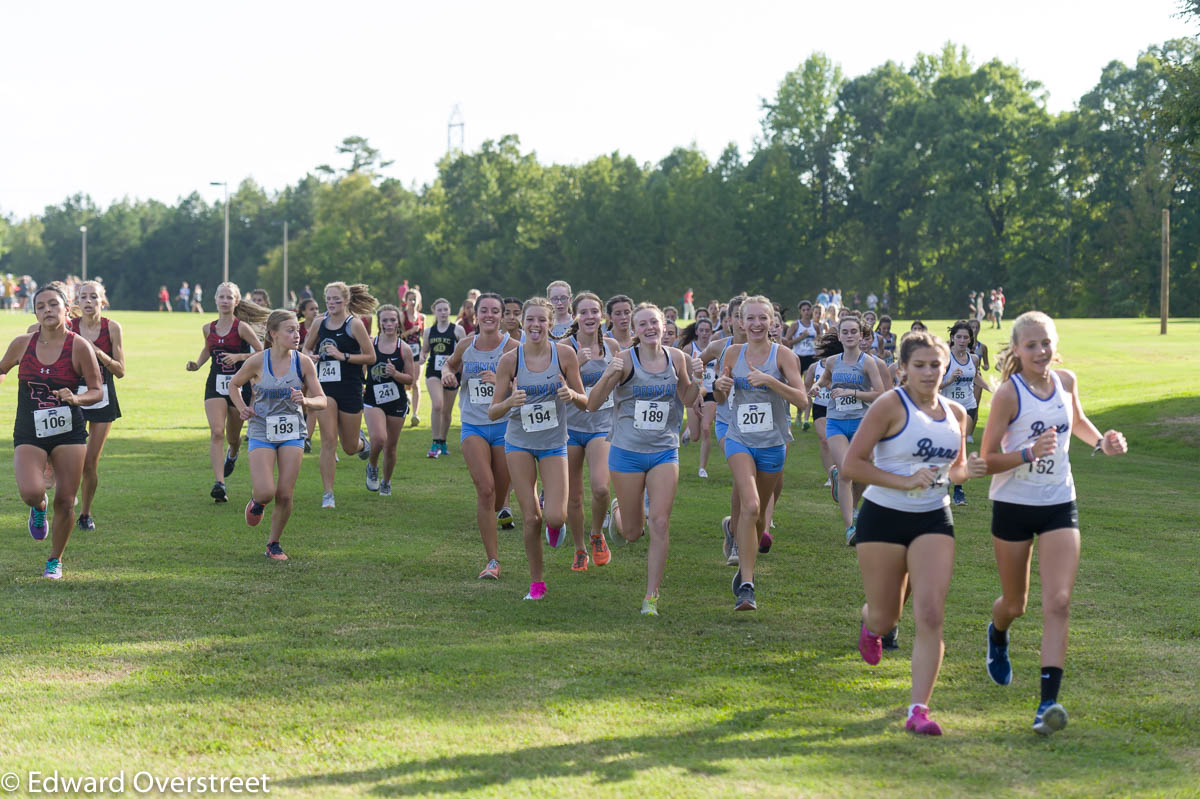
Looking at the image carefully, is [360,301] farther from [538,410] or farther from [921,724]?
[921,724]

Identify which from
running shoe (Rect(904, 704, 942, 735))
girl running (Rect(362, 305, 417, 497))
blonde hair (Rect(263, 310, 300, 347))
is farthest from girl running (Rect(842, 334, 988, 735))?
girl running (Rect(362, 305, 417, 497))

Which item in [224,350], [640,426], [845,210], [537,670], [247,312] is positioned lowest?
[537,670]

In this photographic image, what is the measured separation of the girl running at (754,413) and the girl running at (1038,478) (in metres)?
2.26

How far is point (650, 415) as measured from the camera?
8602 mm

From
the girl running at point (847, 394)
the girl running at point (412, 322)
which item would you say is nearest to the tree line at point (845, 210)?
the girl running at point (412, 322)

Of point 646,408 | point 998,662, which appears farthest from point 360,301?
point 998,662

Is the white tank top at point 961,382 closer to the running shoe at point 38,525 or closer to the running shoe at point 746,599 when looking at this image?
the running shoe at point 746,599

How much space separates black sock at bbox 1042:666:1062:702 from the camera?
19.6ft

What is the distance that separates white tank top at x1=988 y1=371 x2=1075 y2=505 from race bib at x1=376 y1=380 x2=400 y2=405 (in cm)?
826

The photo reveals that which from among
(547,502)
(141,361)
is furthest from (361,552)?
A: (141,361)

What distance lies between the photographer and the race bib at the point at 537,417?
347 inches

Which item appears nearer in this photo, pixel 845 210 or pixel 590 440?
pixel 590 440

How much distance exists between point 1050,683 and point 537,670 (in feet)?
8.67

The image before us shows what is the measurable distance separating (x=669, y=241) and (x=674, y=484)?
85556mm
